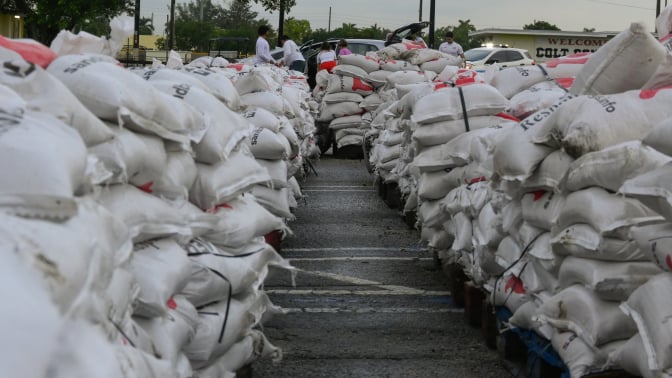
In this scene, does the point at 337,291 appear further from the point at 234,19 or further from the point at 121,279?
the point at 234,19

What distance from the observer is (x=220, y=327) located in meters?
4.86

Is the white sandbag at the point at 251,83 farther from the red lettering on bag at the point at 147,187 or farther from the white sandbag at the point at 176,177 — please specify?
the red lettering on bag at the point at 147,187

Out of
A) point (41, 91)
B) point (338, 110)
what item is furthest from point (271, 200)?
point (338, 110)

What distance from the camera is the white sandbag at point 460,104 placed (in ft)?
27.9

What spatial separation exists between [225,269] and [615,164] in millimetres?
1616

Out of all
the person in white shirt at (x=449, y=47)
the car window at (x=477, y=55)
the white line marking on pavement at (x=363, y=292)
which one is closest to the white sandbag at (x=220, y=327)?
the white line marking on pavement at (x=363, y=292)

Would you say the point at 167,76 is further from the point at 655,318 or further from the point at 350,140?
A: the point at 350,140

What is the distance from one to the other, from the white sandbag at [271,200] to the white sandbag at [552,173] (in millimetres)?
3338

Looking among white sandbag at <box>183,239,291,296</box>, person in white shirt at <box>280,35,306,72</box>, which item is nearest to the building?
person in white shirt at <box>280,35,306,72</box>

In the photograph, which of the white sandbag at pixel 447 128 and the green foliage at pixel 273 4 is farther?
the green foliage at pixel 273 4

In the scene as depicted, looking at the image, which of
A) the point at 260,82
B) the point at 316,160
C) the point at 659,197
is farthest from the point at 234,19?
the point at 659,197

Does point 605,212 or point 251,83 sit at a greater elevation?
point 251,83

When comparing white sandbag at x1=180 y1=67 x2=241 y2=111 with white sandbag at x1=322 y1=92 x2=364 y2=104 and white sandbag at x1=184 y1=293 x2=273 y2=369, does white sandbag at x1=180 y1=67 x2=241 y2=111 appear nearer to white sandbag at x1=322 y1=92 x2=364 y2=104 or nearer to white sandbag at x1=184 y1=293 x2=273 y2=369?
white sandbag at x1=184 y1=293 x2=273 y2=369

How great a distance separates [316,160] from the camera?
18391 mm
